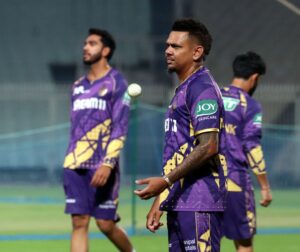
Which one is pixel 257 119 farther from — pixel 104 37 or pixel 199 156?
pixel 199 156

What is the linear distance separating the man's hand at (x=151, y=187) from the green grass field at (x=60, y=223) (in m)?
5.90

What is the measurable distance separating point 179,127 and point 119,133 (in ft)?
9.98

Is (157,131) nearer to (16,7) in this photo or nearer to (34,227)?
(34,227)

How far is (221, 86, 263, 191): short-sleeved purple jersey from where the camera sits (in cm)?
828

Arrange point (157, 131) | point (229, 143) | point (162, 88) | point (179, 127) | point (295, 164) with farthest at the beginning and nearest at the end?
point (162, 88)
point (295, 164)
point (157, 131)
point (229, 143)
point (179, 127)

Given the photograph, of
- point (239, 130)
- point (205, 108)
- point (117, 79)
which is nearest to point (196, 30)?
point (205, 108)

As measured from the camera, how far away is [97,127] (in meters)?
8.67

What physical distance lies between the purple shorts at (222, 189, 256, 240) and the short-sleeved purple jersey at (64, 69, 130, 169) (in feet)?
3.55

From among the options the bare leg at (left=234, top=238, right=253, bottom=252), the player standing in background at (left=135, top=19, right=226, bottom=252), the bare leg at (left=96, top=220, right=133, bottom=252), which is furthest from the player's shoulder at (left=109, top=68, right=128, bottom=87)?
the player standing in background at (left=135, top=19, right=226, bottom=252)

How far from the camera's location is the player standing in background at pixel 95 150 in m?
8.62

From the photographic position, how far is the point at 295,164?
67.9 feet

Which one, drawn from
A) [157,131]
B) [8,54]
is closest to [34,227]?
[157,131]

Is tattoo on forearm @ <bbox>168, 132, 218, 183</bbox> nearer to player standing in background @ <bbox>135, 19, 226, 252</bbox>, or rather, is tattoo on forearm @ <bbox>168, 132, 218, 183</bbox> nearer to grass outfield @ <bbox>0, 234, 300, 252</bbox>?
player standing in background @ <bbox>135, 19, 226, 252</bbox>

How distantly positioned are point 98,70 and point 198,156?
363cm
